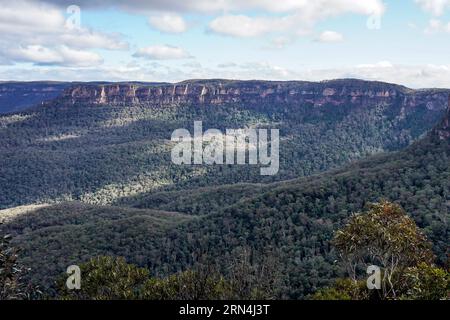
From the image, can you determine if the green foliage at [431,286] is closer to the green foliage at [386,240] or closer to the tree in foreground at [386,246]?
the tree in foreground at [386,246]

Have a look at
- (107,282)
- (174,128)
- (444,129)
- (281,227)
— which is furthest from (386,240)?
(174,128)

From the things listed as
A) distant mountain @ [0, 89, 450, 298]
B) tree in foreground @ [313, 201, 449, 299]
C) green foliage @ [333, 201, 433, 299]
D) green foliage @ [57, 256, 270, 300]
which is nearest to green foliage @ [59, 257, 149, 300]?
green foliage @ [57, 256, 270, 300]

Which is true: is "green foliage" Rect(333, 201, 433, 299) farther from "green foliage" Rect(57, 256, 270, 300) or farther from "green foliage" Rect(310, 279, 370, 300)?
"green foliage" Rect(57, 256, 270, 300)

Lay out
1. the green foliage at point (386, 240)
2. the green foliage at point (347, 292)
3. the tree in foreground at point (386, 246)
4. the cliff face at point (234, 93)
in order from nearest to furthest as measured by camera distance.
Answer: the green foliage at point (347, 292), the tree in foreground at point (386, 246), the green foliage at point (386, 240), the cliff face at point (234, 93)

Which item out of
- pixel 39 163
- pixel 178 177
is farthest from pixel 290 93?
pixel 39 163

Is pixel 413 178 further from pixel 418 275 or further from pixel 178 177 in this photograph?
pixel 178 177

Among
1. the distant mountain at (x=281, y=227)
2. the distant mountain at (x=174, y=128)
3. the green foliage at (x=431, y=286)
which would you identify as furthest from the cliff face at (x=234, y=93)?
the green foliage at (x=431, y=286)
